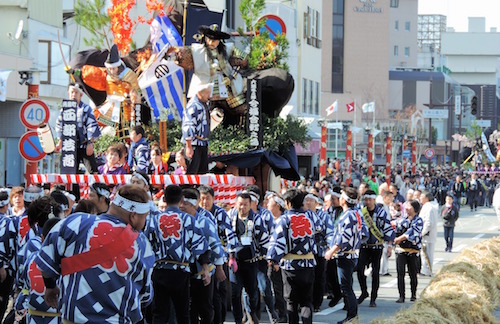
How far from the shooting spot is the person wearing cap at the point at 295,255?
12.0 metres

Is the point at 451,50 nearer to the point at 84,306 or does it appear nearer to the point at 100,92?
the point at 100,92

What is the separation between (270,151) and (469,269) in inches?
219

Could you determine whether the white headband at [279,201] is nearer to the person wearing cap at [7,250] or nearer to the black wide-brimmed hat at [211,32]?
the person wearing cap at [7,250]

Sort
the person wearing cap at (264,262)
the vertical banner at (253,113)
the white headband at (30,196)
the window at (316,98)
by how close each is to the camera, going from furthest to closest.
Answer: the window at (316,98) → the vertical banner at (253,113) → the person wearing cap at (264,262) → the white headband at (30,196)

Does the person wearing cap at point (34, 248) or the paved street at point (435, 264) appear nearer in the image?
the person wearing cap at point (34, 248)

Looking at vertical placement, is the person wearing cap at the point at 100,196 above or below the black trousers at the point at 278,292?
above

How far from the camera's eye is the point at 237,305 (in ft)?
42.4

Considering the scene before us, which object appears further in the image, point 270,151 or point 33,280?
point 270,151

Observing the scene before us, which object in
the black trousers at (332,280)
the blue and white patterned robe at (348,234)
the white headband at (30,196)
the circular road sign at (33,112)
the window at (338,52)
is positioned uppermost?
the window at (338,52)

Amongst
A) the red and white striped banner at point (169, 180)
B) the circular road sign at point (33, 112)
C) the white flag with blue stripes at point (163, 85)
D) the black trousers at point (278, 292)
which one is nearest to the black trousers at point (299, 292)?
the black trousers at point (278, 292)

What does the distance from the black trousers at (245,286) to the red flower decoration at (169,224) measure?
273 centimetres

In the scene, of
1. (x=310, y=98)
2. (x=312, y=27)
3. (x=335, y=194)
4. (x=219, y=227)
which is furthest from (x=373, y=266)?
(x=310, y=98)

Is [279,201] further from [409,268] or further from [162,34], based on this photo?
[162,34]

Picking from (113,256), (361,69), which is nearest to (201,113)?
(113,256)
